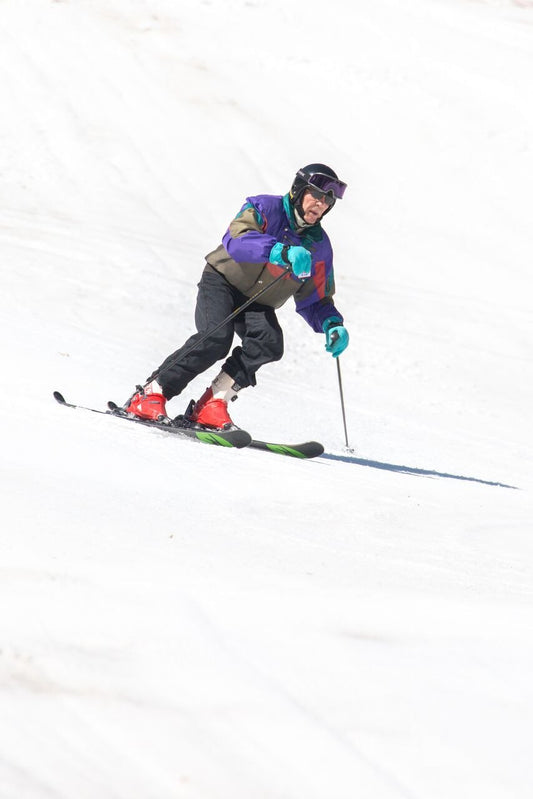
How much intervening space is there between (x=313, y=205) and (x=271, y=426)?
2.18 meters

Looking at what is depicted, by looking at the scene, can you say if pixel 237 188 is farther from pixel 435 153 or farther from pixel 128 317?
pixel 128 317

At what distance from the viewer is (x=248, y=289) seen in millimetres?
6484

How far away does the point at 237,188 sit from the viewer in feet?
48.1

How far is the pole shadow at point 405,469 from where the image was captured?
6.84 metres

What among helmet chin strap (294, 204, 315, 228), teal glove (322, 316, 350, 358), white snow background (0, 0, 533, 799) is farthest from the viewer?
teal glove (322, 316, 350, 358)

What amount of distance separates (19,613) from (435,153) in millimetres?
14253

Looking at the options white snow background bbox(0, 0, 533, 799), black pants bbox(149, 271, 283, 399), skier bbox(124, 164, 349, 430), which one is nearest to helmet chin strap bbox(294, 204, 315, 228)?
skier bbox(124, 164, 349, 430)

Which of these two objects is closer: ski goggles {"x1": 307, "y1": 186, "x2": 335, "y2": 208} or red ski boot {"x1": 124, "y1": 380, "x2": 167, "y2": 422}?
ski goggles {"x1": 307, "y1": 186, "x2": 335, "y2": 208}

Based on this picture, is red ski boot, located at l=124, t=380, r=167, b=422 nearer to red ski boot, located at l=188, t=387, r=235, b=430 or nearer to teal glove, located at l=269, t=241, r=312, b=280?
red ski boot, located at l=188, t=387, r=235, b=430

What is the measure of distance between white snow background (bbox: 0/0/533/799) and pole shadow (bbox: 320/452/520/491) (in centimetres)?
5

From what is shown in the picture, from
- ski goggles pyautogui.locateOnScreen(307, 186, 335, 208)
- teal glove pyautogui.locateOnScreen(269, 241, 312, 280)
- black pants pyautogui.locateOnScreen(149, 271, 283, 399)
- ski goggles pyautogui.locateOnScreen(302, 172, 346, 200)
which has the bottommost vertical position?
black pants pyautogui.locateOnScreen(149, 271, 283, 399)

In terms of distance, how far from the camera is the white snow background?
2.54m

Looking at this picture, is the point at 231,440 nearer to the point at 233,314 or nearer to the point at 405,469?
the point at 233,314

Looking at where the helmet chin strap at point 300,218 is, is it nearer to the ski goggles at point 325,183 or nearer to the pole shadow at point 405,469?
the ski goggles at point 325,183
